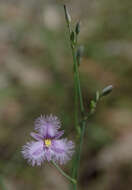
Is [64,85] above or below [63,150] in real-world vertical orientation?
below

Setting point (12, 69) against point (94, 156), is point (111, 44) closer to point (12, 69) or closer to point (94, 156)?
point (12, 69)

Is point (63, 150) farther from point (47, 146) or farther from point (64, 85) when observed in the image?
point (64, 85)

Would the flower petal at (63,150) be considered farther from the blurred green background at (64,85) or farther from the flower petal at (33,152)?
the blurred green background at (64,85)

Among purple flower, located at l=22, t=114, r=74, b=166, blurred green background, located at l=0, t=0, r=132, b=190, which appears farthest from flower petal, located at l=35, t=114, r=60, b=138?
blurred green background, located at l=0, t=0, r=132, b=190

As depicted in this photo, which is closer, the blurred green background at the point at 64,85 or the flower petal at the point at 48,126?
the flower petal at the point at 48,126

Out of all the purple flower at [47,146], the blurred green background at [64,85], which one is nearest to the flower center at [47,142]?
the purple flower at [47,146]

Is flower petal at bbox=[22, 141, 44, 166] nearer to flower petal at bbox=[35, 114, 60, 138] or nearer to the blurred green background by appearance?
flower petal at bbox=[35, 114, 60, 138]

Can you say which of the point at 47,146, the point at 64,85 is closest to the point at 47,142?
the point at 47,146
